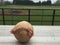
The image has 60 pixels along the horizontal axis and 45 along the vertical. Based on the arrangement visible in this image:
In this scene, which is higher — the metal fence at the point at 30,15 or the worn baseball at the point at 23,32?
the worn baseball at the point at 23,32

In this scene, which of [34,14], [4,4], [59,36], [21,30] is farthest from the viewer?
[34,14]

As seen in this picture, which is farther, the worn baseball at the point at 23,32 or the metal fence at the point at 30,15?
the metal fence at the point at 30,15

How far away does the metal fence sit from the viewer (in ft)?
6.45

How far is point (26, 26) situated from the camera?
0.93 meters

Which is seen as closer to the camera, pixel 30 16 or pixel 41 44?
pixel 41 44

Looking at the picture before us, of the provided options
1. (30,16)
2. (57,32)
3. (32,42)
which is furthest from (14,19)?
(32,42)

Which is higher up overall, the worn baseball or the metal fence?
the worn baseball

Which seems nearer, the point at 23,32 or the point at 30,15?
the point at 23,32

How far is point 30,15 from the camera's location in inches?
Answer: 78.6

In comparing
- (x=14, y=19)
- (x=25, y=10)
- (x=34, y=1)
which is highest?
(x=34, y=1)

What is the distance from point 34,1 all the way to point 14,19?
60 cm

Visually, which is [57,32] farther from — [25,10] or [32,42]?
[25,10]

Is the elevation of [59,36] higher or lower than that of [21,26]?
lower

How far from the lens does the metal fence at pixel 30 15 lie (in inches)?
77.4
